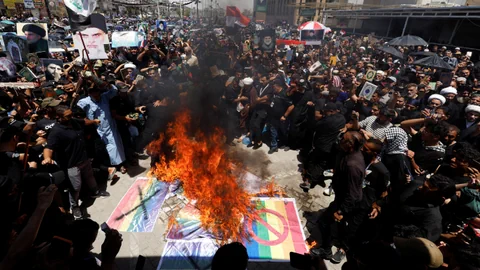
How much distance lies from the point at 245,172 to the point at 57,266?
496cm

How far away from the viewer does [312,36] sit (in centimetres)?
1389

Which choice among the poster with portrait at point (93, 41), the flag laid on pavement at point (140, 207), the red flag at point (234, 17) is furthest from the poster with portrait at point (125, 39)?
the red flag at point (234, 17)

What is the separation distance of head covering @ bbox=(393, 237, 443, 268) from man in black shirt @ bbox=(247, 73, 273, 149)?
6069mm

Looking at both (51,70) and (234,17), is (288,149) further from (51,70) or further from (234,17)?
(234,17)

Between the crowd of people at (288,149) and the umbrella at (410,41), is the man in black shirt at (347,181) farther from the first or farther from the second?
the umbrella at (410,41)

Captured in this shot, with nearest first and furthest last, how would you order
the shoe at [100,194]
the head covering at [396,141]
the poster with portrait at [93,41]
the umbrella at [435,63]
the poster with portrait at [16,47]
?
the head covering at [396,141], the shoe at [100,194], the poster with portrait at [93,41], the poster with portrait at [16,47], the umbrella at [435,63]

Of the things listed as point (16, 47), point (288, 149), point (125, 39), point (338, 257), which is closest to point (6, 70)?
point (16, 47)

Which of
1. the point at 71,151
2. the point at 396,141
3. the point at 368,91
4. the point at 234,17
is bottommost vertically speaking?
the point at 71,151

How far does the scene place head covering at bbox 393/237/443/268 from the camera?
214 centimetres

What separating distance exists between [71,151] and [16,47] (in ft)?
26.0

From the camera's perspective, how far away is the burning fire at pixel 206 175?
483 cm

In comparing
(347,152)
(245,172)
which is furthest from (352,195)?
(245,172)

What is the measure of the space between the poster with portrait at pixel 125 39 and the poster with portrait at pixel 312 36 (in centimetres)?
937

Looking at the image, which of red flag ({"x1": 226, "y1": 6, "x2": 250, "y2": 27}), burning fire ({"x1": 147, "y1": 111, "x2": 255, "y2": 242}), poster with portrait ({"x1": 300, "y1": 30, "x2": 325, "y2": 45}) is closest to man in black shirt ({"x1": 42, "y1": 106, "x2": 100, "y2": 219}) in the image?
burning fire ({"x1": 147, "y1": 111, "x2": 255, "y2": 242})
